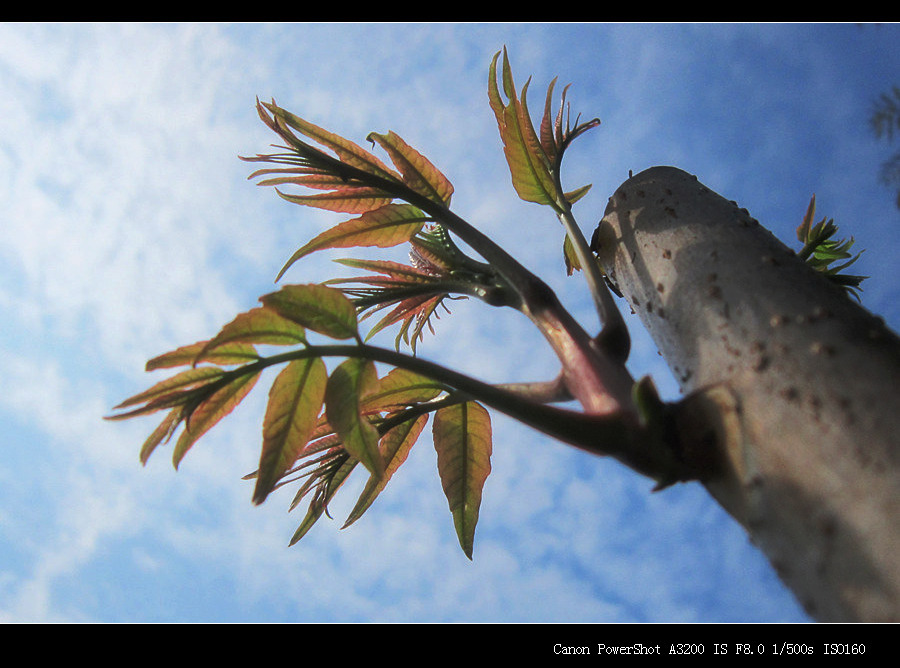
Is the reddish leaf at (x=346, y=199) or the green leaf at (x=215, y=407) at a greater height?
the reddish leaf at (x=346, y=199)

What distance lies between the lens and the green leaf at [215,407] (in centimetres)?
92

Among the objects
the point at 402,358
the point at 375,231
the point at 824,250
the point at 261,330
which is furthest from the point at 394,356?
the point at 824,250

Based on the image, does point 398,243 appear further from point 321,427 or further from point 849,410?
point 849,410

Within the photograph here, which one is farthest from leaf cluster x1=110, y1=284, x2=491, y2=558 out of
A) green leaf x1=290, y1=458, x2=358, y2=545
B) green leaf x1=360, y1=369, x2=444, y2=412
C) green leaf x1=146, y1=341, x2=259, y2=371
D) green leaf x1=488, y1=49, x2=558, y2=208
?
green leaf x1=488, y1=49, x2=558, y2=208

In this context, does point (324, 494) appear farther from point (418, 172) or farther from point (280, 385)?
point (418, 172)

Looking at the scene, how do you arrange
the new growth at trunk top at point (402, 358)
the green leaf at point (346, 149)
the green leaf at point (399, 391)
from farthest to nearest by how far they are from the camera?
the green leaf at point (346, 149), the green leaf at point (399, 391), the new growth at trunk top at point (402, 358)

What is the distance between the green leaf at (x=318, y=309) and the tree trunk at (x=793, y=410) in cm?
53

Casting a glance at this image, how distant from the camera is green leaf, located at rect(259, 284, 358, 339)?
871 mm

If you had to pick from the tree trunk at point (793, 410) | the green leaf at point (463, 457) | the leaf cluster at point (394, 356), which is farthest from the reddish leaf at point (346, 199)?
the tree trunk at point (793, 410)

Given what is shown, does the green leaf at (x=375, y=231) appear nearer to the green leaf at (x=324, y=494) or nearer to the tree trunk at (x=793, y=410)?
the green leaf at (x=324, y=494)

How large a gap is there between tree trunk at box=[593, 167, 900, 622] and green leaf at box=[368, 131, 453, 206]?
2.01 feet

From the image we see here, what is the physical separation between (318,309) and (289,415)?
0.19m

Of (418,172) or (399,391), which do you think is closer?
(399,391)

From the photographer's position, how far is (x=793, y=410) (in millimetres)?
585
